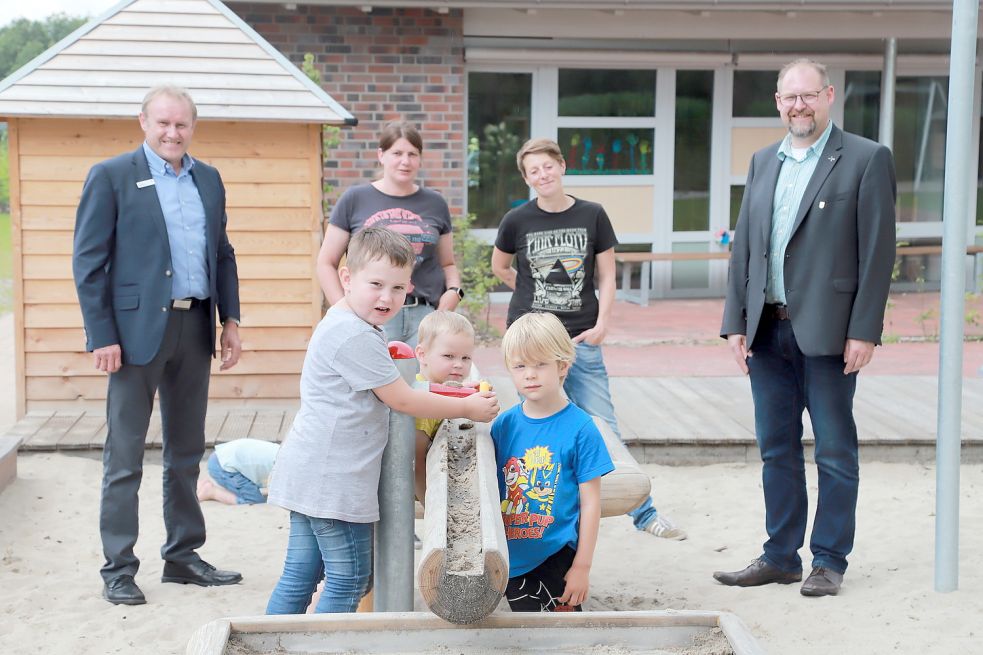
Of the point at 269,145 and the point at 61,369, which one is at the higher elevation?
the point at 269,145

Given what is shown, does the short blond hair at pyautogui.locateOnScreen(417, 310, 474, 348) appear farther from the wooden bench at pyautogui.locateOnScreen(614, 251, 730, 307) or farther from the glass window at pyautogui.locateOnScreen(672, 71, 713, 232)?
the glass window at pyautogui.locateOnScreen(672, 71, 713, 232)

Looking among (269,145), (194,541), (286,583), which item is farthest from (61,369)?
(286,583)

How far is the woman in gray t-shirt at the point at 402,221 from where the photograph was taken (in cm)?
486

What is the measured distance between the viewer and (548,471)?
3418 mm

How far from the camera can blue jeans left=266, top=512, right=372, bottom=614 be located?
3.21 meters

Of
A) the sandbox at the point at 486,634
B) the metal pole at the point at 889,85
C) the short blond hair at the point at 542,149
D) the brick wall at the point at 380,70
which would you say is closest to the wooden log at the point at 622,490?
the sandbox at the point at 486,634

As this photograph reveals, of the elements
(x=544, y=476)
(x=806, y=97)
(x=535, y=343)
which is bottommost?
(x=544, y=476)

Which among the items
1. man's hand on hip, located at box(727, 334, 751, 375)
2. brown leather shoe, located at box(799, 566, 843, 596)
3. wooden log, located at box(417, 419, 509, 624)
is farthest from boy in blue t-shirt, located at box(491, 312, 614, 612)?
brown leather shoe, located at box(799, 566, 843, 596)

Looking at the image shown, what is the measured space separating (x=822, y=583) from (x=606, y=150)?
8625 mm

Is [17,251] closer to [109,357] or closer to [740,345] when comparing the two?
[109,357]

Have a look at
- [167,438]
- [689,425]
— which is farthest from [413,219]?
[689,425]

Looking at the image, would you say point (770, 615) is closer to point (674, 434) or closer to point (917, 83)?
point (674, 434)

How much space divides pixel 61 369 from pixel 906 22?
944 cm

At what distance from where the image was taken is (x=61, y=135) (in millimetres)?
7039
